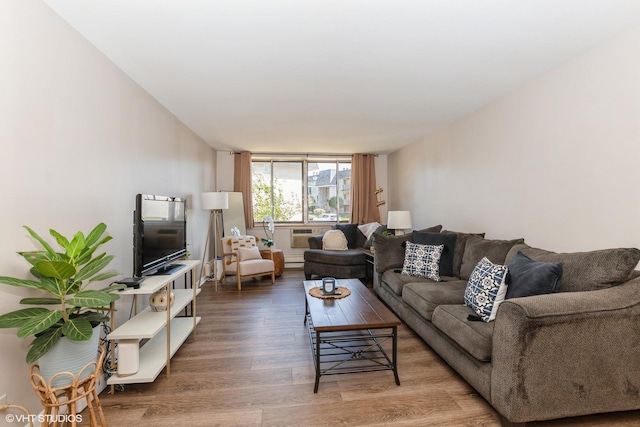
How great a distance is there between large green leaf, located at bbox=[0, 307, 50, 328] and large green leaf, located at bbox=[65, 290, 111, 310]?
13 cm

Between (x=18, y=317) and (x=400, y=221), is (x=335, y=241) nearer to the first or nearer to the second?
(x=400, y=221)

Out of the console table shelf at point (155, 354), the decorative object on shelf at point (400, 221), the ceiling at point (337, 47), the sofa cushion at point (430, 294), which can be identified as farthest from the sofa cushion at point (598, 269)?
the console table shelf at point (155, 354)

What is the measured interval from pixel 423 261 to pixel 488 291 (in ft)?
4.10

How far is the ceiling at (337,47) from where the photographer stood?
174 cm

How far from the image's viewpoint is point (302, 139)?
16.1ft

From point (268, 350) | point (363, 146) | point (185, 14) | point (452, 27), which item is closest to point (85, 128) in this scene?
point (185, 14)

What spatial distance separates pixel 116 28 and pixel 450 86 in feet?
8.89

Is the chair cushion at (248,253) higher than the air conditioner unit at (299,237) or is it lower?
lower

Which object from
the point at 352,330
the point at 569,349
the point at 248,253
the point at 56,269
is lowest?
the point at 352,330

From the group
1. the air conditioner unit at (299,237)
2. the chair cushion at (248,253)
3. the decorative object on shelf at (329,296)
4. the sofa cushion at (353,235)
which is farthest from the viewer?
the air conditioner unit at (299,237)

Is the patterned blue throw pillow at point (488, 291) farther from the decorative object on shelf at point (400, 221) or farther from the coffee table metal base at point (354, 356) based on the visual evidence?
the decorative object on shelf at point (400, 221)

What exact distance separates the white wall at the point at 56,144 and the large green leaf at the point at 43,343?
0.93ft

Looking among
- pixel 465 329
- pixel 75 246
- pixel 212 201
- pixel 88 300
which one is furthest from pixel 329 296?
pixel 212 201

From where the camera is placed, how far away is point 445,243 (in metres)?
3.43
